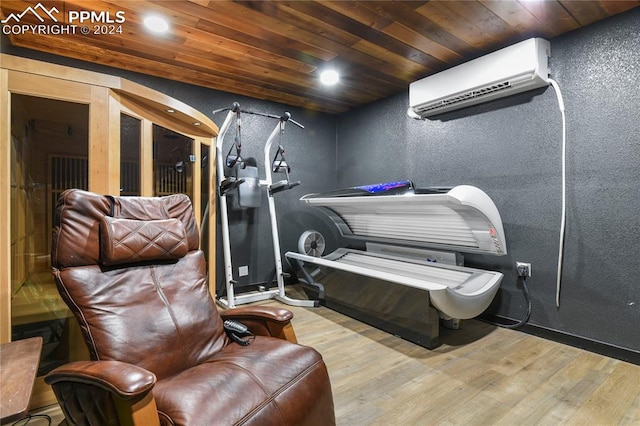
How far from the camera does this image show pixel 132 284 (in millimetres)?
1660

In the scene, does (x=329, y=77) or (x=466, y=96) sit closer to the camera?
(x=466, y=96)

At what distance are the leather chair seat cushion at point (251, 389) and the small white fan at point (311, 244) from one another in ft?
8.50

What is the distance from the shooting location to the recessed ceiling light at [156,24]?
7.83ft

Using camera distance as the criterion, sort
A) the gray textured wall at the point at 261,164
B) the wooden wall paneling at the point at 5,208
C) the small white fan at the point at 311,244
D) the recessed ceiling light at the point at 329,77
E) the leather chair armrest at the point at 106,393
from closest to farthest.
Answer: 1. the leather chair armrest at the point at 106,393
2. the wooden wall paneling at the point at 5,208
3. the recessed ceiling light at the point at 329,77
4. the gray textured wall at the point at 261,164
5. the small white fan at the point at 311,244

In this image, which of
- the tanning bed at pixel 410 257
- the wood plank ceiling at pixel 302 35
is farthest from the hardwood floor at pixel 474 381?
the wood plank ceiling at pixel 302 35

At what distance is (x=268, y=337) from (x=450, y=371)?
1.37 m

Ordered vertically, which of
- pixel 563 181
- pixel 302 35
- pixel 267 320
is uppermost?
pixel 302 35

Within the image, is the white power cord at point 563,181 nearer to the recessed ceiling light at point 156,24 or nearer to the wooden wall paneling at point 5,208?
the recessed ceiling light at point 156,24

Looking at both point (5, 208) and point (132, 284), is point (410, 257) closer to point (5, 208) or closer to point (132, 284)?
point (132, 284)

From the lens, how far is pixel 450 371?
226 cm

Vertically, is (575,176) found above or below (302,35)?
below

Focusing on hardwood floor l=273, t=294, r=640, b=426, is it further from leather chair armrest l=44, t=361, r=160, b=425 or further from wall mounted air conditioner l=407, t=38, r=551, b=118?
wall mounted air conditioner l=407, t=38, r=551, b=118

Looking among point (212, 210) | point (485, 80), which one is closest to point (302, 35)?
point (485, 80)

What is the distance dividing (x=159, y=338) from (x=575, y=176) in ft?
10.3
